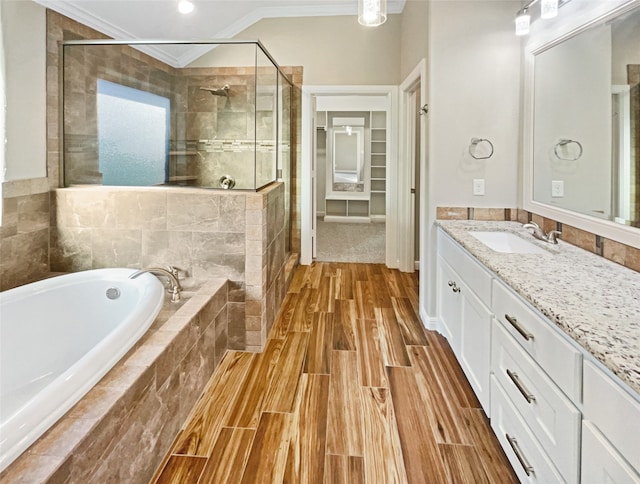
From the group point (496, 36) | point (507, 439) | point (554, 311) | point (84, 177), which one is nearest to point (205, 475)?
point (507, 439)

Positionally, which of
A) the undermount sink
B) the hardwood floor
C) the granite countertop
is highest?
the undermount sink

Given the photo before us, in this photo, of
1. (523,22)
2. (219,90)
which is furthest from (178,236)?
(523,22)

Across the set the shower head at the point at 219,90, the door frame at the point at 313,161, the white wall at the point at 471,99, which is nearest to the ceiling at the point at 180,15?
the shower head at the point at 219,90

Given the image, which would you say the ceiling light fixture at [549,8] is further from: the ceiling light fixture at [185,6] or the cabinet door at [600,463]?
the ceiling light fixture at [185,6]

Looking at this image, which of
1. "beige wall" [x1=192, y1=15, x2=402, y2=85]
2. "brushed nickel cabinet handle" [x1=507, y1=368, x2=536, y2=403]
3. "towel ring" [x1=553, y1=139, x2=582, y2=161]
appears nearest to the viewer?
"brushed nickel cabinet handle" [x1=507, y1=368, x2=536, y2=403]

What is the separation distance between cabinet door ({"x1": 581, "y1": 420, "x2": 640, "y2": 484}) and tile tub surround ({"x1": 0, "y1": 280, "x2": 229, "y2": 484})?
1.36m

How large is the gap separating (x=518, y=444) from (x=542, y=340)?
489mm

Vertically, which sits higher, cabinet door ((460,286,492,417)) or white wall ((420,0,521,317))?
white wall ((420,0,521,317))

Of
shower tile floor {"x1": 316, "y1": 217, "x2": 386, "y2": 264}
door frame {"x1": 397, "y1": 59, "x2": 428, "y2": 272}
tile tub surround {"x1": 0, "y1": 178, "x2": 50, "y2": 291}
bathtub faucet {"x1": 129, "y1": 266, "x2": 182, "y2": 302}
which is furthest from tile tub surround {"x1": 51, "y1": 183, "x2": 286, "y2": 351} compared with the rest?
shower tile floor {"x1": 316, "y1": 217, "x2": 386, "y2": 264}

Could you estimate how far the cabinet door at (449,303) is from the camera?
8.83ft

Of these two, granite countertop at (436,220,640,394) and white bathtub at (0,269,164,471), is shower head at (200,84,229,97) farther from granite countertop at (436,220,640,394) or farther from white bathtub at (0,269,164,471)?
granite countertop at (436,220,640,394)

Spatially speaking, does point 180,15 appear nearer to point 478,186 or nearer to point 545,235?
point 478,186

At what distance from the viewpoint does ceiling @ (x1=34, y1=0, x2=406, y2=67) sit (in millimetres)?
3264

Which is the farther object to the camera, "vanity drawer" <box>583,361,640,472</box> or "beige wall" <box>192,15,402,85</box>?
"beige wall" <box>192,15,402,85</box>
